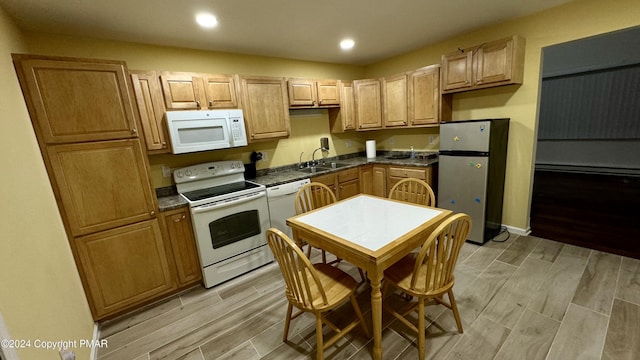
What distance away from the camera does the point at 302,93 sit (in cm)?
342

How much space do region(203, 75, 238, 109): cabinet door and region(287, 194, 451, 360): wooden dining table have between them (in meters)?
1.63

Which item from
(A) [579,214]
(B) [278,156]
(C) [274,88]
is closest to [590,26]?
(A) [579,214]

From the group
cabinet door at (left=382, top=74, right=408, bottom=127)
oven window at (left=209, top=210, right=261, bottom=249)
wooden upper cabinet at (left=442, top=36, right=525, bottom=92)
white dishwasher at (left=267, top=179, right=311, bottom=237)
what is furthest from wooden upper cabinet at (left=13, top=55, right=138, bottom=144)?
wooden upper cabinet at (left=442, top=36, right=525, bottom=92)

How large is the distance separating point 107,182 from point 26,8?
1295 mm

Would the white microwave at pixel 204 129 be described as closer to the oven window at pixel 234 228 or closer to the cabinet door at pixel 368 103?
the oven window at pixel 234 228

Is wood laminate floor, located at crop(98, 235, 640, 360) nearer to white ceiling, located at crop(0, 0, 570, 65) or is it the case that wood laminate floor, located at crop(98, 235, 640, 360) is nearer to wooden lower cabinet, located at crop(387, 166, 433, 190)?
wooden lower cabinet, located at crop(387, 166, 433, 190)

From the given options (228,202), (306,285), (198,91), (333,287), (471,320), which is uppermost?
(198,91)

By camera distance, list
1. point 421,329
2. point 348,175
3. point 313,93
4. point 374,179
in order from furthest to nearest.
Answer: point 374,179
point 348,175
point 313,93
point 421,329

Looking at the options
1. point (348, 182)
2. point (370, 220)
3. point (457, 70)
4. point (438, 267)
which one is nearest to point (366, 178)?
point (348, 182)

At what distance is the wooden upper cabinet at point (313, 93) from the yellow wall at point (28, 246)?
2.40 metres

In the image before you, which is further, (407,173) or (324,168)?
(324,168)

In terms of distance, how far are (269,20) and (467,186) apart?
2.75 meters

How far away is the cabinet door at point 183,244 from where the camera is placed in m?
2.36

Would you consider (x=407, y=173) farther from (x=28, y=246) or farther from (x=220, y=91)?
(x=28, y=246)
